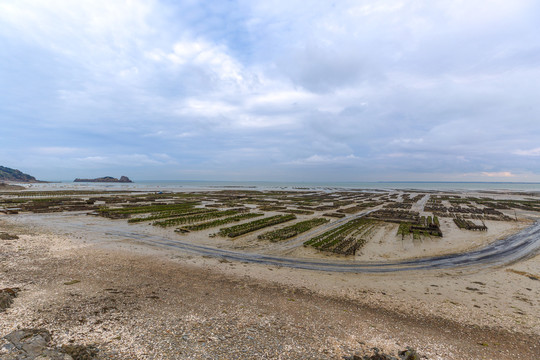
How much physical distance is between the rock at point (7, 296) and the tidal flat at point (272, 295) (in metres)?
0.14

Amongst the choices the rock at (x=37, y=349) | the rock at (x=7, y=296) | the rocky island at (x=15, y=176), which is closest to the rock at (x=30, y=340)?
the rock at (x=37, y=349)

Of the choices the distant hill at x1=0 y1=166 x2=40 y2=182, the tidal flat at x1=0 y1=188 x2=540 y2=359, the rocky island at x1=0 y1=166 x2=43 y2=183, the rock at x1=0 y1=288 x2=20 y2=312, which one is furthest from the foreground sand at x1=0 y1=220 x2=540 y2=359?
the distant hill at x1=0 y1=166 x2=40 y2=182

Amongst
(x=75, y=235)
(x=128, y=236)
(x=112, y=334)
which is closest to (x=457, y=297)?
(x=112, y=334)

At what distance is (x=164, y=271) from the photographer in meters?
14.1

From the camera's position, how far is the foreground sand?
7660mm

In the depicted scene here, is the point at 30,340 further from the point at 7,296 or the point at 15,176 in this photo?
the point at 15,176

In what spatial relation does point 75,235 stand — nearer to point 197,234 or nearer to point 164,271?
point 197,234

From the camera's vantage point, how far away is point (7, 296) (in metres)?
9.40

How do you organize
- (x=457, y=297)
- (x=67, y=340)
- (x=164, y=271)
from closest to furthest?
(x=67, y=340) < (x=457, y=297) < (x=164, y=271)

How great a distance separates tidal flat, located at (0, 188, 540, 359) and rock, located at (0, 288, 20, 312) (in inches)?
5.5

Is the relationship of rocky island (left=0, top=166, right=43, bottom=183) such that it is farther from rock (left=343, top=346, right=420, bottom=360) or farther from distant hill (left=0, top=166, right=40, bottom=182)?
rock (left=343, top=346, right=420, bottom=360)

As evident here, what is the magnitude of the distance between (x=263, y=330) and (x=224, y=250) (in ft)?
36.8

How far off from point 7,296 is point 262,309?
10390 mm

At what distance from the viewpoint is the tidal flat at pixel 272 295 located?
778 cm
